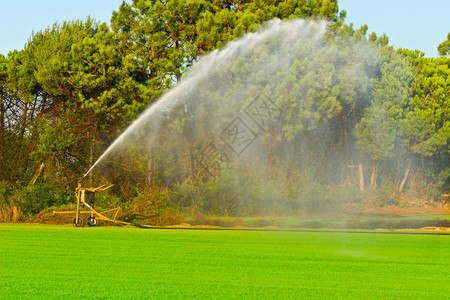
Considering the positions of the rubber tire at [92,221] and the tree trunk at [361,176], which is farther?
the tree trunk at [361,176]

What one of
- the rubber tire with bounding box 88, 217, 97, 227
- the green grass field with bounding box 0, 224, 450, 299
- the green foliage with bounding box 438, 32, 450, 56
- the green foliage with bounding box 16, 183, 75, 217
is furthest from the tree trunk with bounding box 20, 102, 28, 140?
the green foliage with bounding box 438, 32, 450, 56

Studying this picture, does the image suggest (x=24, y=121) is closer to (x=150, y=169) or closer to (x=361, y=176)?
(x=150, y=169)

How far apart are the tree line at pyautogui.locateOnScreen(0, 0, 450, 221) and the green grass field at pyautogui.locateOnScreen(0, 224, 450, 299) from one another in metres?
12.4

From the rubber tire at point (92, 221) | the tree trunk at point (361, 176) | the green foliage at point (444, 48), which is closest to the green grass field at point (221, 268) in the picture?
the rubber tire at point (92, 221)

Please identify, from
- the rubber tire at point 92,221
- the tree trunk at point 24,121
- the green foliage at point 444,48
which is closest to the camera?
the rubber tire at point 92,221

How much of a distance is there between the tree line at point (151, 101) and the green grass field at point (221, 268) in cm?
1237

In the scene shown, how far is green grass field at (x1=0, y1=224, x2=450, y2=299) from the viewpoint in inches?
316

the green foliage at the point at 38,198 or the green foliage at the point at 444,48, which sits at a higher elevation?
the green foliage at the point at 444,48

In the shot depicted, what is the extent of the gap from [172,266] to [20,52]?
80.0 ft

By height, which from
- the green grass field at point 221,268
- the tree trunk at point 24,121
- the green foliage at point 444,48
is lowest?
the green grass field at point 221,268

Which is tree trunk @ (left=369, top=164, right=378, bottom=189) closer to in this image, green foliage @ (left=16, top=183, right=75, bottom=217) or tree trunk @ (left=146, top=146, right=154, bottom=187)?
tree trunk @ (left=146, top=146, right=154, bottom=187)

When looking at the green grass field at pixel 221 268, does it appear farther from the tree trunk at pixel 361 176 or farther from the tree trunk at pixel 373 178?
the tree trunk at pixel 373 178

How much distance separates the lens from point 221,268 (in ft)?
33.6

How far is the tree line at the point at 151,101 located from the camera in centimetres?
2823
